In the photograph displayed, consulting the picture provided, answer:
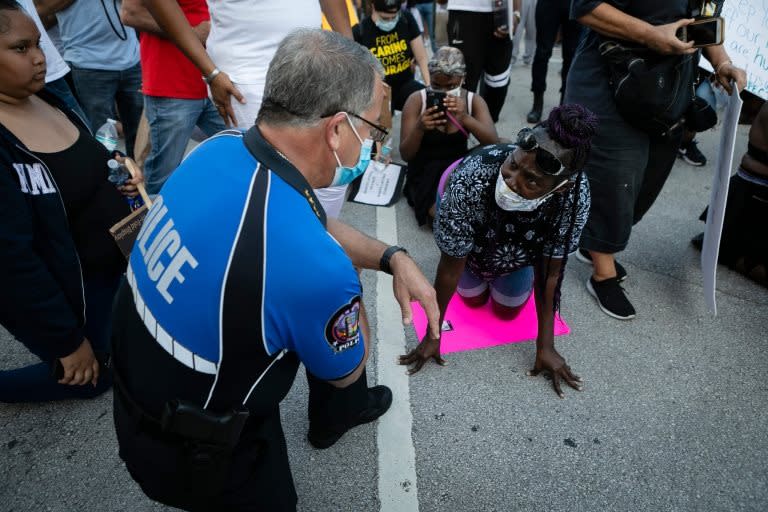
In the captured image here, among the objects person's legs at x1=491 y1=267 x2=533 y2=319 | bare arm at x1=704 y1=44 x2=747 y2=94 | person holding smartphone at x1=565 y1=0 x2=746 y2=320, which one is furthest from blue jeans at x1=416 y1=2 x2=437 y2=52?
person's legs at x1=491 y1=267 x2=533 y2=319

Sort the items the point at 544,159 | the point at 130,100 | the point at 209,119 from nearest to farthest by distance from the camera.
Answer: the point at 544,159 → the point at 209,119 → the point at 130,100

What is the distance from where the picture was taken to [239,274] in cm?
93

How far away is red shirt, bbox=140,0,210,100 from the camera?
2.40 meters

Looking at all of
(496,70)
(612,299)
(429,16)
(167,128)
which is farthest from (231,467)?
(429,16)

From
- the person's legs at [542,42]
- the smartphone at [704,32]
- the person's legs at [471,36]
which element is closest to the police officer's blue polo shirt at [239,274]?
the smartphone at [704,32]

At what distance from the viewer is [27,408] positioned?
2170 millimetres

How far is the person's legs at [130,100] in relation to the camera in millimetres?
3266

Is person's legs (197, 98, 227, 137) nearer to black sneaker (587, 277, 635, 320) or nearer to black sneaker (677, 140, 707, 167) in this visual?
black sneaker (587, 277, 635, 320)

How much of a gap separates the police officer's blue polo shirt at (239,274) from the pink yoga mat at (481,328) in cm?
155

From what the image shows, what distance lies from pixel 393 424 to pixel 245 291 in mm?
1367

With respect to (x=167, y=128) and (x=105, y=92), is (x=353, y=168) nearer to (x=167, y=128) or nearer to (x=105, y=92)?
(x=167, y=128)

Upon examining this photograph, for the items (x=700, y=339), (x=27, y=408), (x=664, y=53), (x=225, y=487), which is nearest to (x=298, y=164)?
(x=225, y=487)

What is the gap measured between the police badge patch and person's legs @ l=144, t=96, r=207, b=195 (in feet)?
6.53

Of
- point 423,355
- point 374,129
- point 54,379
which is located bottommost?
point 423,355
